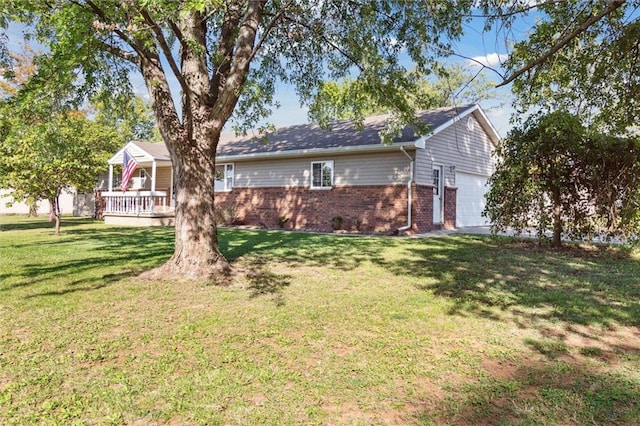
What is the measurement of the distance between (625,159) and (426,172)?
21.2ft

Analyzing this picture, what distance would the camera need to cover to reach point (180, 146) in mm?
6754

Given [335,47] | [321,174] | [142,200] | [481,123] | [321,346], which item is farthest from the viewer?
[142,200]

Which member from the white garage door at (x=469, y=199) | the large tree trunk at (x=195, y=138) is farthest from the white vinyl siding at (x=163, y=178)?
the large tree trunk at (x=195, y=138)

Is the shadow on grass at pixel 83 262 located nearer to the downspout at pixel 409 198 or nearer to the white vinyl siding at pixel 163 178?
the downspout at pixel 409 198

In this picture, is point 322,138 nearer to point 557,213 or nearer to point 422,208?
point 422,208

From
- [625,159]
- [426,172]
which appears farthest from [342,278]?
[426,172]

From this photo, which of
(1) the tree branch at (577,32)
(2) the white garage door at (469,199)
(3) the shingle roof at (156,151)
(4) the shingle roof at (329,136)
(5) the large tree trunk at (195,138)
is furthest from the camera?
(3) the shingle roof at (156,151)

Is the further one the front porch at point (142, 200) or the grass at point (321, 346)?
the front porch at point (142, 200)

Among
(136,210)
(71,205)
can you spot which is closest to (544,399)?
(136,210)

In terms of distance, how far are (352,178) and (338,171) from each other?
674 mm

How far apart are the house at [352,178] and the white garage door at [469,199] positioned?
43mm

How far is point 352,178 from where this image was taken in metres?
15.8

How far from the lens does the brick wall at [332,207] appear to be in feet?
48.6

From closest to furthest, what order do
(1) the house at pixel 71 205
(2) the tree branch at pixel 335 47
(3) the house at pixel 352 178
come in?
(2) the tree branch at pixel 335 47
(3) the house at pixel 352 178
(1) the house at pixel 71 205
